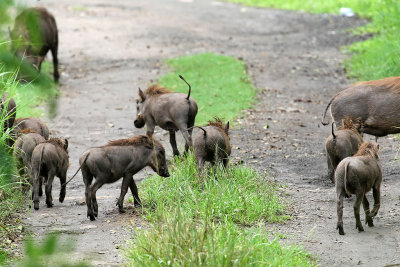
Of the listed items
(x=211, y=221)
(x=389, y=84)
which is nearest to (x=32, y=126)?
(x=211, y=221)

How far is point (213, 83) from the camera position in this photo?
447 inches

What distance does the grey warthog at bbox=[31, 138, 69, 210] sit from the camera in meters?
5.92

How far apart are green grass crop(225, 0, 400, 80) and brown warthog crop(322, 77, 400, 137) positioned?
2926 millimetres

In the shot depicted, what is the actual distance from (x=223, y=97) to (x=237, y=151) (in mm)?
2939

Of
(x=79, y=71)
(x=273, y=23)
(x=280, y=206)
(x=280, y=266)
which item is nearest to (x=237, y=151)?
(x=280, y=206)

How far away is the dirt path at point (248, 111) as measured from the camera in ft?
16.4

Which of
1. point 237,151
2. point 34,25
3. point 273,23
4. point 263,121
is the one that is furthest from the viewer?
point 273,23

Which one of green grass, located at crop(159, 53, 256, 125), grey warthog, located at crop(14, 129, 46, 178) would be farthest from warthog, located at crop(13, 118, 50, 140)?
green grass, located at crop(159, 53, 256, 125)

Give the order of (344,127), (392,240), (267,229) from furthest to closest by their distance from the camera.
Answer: (344,127) → (267,229) → (392,240)

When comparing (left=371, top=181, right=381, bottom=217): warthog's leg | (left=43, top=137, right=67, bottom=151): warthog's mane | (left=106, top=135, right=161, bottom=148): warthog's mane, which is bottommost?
(left=43, top=137, right=67, bottom=151): warthog's mane

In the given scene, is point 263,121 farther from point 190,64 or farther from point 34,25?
point 34,25

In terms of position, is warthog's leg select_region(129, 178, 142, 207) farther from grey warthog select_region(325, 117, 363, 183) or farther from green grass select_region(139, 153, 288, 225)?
grey warthog select_region(325, 117, 363, 183)

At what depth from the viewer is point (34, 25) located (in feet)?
3.99

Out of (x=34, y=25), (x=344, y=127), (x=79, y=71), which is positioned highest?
(x=34, y=25)
